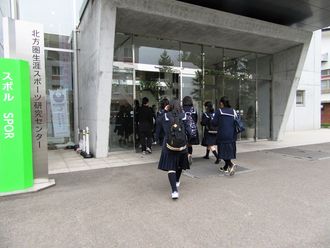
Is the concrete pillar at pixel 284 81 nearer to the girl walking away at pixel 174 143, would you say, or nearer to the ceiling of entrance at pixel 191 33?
the ceiling of entrance at pixel 191 33

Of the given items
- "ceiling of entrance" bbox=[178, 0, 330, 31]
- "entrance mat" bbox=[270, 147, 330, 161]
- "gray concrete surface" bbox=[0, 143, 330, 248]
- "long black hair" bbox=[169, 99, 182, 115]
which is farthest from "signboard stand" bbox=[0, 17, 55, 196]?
"entrance mat" bbox=[270, 147, 330, 161]

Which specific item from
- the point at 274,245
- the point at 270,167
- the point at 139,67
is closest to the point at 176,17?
the point at 139,67

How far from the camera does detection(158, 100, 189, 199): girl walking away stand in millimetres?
4562

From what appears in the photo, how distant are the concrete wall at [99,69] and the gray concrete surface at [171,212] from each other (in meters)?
1.98

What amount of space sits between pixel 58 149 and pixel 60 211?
674 cm

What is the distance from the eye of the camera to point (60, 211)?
418 cm

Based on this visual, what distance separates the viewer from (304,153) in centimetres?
922

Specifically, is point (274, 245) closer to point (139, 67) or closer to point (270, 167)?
point (270, 167)

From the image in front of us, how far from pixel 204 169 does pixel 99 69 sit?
13.0 feet

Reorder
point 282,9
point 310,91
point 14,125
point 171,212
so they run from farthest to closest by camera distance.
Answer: point 310,91 → point 282,9 → point 14,125 → point 171,212

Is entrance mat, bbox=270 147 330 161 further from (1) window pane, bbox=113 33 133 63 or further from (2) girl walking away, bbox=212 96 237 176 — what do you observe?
(1) window pane, bbox=113 33 133 63

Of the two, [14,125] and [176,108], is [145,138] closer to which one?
[176,108]

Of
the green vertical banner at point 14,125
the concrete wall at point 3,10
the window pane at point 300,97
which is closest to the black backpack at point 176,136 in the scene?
the green vertical banner at point 14,125

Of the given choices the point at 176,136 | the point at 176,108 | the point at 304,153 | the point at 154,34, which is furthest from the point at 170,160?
the point at 304,153
